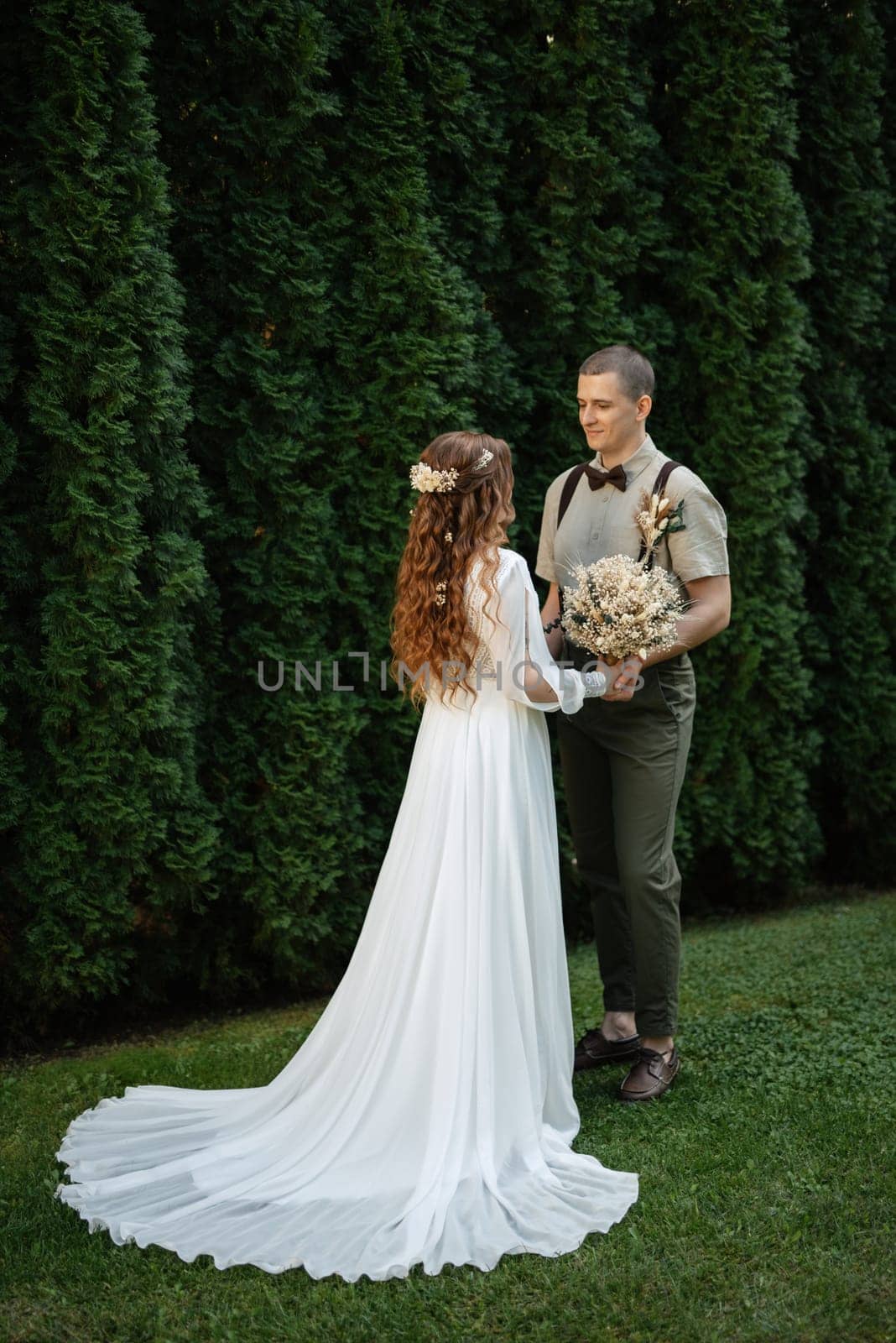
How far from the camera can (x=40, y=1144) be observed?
3.62m

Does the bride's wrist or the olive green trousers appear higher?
the bride's wrist

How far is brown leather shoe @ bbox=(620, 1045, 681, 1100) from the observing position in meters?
3.84

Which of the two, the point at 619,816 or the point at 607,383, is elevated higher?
the point at 607,383

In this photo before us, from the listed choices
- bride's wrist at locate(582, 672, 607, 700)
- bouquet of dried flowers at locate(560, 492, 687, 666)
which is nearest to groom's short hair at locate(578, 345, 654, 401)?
bouquet of dried flowers at locate(560, 492, 687, 666)

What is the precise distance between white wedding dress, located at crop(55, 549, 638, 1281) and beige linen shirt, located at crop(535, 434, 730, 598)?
694mm

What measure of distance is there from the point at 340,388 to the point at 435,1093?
2.95 m

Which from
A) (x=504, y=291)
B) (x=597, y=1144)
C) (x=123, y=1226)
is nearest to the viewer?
(x=123, y=1226)

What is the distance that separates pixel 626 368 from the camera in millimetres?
3922

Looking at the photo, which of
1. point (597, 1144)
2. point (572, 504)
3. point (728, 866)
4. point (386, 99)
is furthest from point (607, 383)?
point (728, 866)

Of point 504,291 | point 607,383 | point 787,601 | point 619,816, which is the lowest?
point 619,816

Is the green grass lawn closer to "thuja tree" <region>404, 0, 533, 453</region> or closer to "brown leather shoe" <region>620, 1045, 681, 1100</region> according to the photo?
"brown leather shoe" <region>620, 1045, 681, 1100</region>

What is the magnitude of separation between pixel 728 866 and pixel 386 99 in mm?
4243

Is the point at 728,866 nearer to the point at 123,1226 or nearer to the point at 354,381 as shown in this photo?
the point at 354,381

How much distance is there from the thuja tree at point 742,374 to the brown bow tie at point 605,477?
210 centimetres
